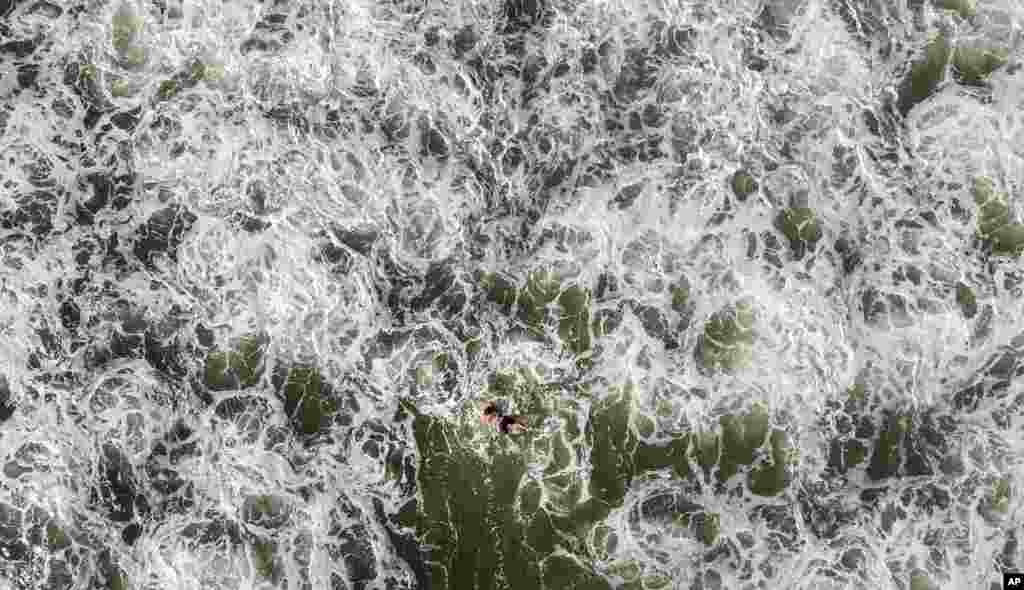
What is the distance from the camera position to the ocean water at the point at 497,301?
16234 millimetres

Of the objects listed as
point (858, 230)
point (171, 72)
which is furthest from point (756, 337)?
point (171, 72)

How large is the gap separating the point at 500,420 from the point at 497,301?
282 cm

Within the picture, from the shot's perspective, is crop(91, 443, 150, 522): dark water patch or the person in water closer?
crop(91, 443, 150, 522): dark water patch

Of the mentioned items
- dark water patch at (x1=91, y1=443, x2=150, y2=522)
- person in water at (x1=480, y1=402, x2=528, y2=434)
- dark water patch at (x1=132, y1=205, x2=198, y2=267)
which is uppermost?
dark water patch at (x1=132, y1=205, x2=198, y2=267)

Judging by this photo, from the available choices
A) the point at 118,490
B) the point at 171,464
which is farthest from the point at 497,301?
the point at 118,490

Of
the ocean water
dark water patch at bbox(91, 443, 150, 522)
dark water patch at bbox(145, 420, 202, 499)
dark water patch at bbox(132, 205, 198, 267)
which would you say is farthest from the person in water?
dark water patch at bbox(132, 205, 198, 267)

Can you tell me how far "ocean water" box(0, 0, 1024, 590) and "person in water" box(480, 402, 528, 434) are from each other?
23 cm

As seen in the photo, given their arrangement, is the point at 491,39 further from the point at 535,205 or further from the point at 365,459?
the point at 365,459

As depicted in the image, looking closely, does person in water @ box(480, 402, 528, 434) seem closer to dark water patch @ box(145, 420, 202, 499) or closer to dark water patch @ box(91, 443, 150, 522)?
dark water patch @ box(145, 420, 202, 499)

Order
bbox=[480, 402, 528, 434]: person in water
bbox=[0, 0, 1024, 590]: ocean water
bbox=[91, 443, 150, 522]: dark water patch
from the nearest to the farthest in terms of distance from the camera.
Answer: bbox=[91, 443, 150, 522]: dark water patch
bbox=[0, 0, 1024, 590]: ocean water
bbox=[480, 402, 528, 434]: person in water

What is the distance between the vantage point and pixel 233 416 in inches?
658

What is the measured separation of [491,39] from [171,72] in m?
8.05

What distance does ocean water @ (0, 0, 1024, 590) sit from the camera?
16234mm

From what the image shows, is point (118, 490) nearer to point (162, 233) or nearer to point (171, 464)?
point (171, 464)
